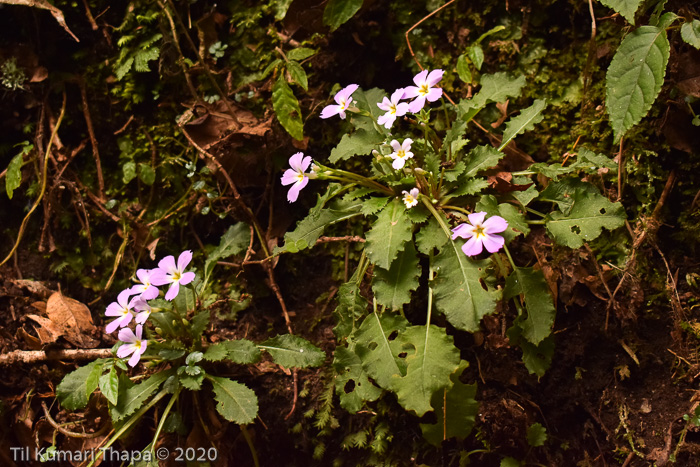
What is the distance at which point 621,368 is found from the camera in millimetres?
2170

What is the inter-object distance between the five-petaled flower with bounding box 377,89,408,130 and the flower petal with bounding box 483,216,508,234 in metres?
0.58

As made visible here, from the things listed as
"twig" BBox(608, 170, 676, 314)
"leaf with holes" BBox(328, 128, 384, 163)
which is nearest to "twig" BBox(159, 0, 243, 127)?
"leaf with holes" BBox(328, 128, 384, 163)

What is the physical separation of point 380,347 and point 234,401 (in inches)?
26.9

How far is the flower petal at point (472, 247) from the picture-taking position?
1.88m

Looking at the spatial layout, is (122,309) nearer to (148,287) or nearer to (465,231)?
(148,287)

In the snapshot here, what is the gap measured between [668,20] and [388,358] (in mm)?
1643

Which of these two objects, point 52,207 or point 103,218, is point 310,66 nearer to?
point 103,218

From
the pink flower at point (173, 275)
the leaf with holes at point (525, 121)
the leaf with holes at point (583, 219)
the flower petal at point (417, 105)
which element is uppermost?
the flower petal at point (417, 105)

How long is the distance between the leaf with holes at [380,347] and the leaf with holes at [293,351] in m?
0.27

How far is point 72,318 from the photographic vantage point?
9.09ft

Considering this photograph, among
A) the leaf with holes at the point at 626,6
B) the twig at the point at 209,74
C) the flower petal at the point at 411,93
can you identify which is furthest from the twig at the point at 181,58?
the leaf with holes at the point at 626,6

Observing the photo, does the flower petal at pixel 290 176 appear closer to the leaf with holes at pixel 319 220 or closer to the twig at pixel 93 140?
the leaf with holes at pixel 319 220

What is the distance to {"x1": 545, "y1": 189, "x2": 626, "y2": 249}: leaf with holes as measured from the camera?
1.97 m

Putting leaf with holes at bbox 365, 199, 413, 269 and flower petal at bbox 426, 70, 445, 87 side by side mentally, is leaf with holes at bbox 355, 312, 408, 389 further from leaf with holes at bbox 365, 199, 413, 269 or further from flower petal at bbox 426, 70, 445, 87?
flower petal at bbox 426, 70, 445, 87
